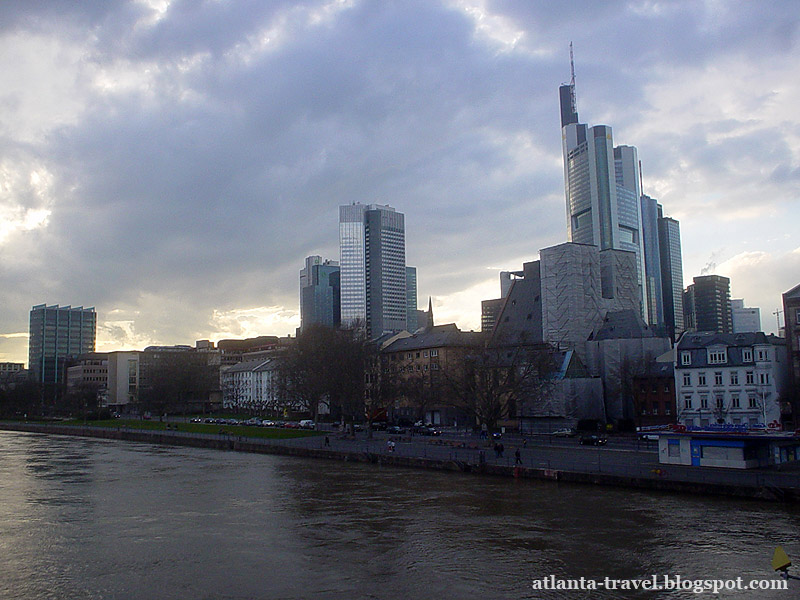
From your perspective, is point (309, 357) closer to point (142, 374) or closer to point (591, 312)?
point (591, 312)

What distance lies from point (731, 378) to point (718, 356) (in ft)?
7.97

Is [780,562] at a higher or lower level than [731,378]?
lower

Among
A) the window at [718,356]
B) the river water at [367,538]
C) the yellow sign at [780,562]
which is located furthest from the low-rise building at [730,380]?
the yellow sign at [780,562]

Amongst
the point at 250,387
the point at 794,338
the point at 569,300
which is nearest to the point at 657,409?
the point at 794,338

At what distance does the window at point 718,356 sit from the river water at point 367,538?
33435mm

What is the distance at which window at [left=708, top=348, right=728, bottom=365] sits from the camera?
224ft

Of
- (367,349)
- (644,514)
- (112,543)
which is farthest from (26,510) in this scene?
(367,349)

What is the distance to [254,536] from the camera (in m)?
30.4

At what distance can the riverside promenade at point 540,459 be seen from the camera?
3753cm

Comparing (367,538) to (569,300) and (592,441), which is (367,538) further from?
(569,300)

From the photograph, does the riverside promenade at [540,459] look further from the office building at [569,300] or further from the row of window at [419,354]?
the office building at [569,300]

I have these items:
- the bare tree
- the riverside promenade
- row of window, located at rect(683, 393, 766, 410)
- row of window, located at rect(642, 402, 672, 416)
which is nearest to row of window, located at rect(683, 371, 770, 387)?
row of window, located at rect(683, 393, 766, 410)

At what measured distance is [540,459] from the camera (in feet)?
166

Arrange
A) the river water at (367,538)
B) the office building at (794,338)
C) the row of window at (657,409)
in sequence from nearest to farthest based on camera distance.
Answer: the river water at (367,538)
the office building at (794,338)
the row of window at (657,409)
